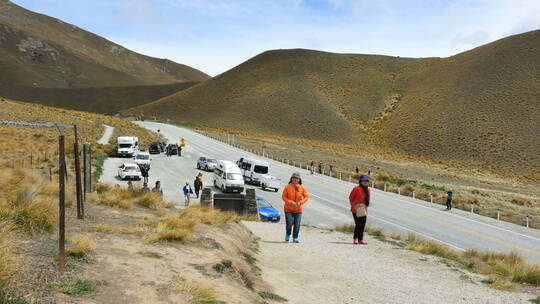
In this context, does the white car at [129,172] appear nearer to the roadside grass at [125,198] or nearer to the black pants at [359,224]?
the roadside grass at [125,198]

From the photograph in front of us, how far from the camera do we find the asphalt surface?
71.4 ft

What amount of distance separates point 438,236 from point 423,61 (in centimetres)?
17034

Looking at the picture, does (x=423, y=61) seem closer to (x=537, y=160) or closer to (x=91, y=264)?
(x=537, y=160)

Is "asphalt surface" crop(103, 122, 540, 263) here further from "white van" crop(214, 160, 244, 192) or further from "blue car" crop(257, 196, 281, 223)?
"blue car" crop(257, 196, 281, 223)

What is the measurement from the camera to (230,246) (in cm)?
1080

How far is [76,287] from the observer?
19.6 ft

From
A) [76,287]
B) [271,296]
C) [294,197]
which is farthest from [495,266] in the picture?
[76,287]

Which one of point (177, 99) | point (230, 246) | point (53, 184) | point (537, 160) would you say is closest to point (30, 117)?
point (53, 184)

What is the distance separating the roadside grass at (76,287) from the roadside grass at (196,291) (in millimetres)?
1150

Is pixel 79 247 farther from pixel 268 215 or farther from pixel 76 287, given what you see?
pixel 268 215

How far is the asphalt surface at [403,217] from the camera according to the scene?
71.4 ft

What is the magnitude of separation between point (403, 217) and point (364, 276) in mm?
18776

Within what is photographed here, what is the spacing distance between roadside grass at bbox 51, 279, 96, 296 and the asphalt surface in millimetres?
17377

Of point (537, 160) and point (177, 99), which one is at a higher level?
point (177, 99)
